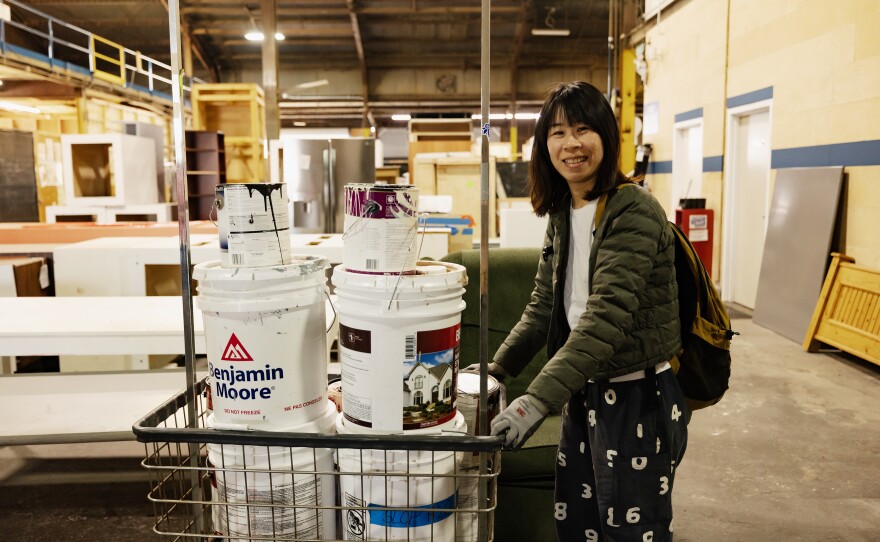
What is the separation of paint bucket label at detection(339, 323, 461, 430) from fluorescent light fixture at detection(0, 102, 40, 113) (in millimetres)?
13556

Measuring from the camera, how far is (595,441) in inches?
61.4

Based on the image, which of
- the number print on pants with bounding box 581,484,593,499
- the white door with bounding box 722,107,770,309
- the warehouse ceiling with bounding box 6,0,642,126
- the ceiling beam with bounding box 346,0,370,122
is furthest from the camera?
the warehouse ceiling with bounding box 6,0,642,126

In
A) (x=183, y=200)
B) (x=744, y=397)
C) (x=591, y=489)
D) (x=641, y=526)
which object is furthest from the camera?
(x=744, y=397)

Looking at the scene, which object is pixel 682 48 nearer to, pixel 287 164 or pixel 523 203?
pixel 523 203

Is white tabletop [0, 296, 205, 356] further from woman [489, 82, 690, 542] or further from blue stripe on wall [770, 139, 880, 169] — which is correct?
blue stripe on wall [770, 139, 880, 169]

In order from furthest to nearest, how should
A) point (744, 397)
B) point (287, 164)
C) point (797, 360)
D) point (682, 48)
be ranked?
point (682, 48) → point (287, 164) → point (797, 360) → point (744, 397)

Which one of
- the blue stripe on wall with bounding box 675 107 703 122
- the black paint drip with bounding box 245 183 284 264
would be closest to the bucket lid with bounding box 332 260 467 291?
the black paint drip with bounding box 245 183 284 264

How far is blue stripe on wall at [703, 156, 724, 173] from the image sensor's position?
25.0 feet

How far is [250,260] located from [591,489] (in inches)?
42.3

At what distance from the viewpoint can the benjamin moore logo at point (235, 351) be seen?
1102mm

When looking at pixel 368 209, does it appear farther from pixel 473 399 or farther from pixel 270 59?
pixel 270 59

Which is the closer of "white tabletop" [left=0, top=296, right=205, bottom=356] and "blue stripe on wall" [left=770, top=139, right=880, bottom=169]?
"white tabletop" [left=0, top=296, right=205, bottom=356]

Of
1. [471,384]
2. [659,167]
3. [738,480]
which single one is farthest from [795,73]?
[471,384]

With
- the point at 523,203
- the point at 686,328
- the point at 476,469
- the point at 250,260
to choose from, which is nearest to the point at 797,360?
the point at 523,203
